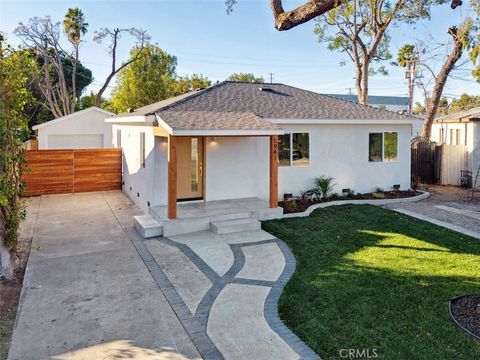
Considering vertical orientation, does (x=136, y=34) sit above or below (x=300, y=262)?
above

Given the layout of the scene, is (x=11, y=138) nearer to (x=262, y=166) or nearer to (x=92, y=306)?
Answer: (x=92, y=306)

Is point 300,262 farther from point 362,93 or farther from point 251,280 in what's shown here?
point 362,93

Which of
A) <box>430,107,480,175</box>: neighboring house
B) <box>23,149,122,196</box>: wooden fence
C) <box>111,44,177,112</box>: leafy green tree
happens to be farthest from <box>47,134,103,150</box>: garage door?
<box>430,107,480,175</box>: neighboring house

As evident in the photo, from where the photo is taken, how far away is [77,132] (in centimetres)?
2228

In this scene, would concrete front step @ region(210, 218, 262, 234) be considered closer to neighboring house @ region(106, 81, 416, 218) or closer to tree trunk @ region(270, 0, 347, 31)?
neighboring house @ region(106, 81, 416, 218)

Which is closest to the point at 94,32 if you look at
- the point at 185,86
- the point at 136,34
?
the point at 136,34

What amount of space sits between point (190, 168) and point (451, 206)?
9.22 metres

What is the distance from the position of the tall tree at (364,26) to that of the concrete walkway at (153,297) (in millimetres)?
19183

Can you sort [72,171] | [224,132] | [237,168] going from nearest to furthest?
[224,132] < [237,168] < [72,171]

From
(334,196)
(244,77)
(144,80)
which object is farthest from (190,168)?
(244,77)

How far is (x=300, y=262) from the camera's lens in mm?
8203

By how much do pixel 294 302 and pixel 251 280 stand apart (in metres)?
1.27

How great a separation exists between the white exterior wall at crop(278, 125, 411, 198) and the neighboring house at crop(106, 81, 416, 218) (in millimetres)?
37

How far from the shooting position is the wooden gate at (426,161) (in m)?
18.9
